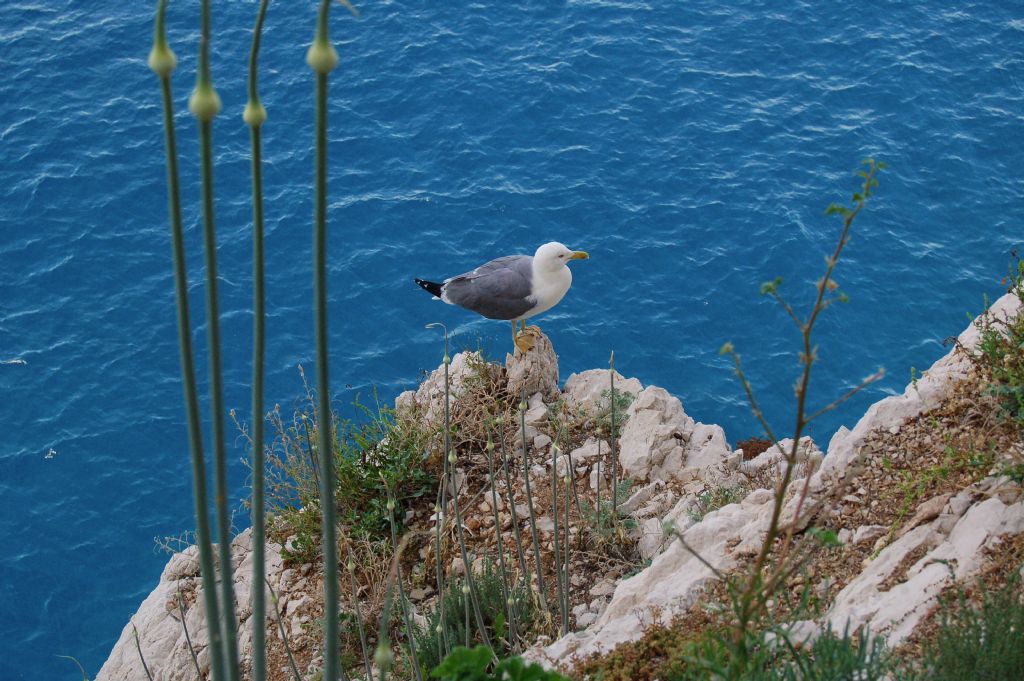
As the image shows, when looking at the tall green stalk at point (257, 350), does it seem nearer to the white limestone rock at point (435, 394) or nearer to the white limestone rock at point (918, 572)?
the white limestone rock at point (918, 572)

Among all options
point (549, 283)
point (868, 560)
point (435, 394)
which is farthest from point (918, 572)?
point (435, 394)

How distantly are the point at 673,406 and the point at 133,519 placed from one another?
16.6 ft

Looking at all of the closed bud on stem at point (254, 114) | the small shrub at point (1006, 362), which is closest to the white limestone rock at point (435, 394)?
the small shrub at point (1006, 362)

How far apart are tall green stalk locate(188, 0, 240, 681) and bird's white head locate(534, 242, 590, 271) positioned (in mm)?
5614

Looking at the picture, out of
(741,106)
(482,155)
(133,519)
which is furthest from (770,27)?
(133,519)

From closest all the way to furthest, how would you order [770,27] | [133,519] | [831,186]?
[133,519] < [831,186] < [770,27]

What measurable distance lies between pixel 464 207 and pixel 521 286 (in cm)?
448

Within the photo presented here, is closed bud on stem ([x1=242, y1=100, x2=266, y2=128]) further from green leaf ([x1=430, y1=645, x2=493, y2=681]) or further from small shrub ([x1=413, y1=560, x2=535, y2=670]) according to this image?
small shrub ([x1=413, y1=560, x2=535, y2=670])

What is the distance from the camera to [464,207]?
1224cm

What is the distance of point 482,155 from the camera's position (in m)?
12.9

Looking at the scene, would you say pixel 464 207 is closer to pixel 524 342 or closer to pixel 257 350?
pixel 524 342

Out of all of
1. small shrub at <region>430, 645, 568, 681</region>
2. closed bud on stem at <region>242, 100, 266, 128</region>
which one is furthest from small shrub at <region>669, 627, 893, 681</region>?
closed bud on stem at <region>242, 100, 266, 128</region>

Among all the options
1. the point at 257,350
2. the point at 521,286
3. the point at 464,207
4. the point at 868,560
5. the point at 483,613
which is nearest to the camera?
the point at 257,350

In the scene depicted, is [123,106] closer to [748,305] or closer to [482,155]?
[482,155]
